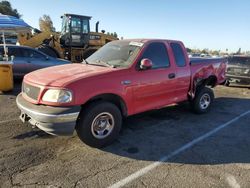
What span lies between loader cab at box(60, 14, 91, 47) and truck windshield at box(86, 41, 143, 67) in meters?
11.4

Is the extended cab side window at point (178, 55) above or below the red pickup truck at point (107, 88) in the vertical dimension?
above

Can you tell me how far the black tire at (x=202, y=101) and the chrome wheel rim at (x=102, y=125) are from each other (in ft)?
9.50

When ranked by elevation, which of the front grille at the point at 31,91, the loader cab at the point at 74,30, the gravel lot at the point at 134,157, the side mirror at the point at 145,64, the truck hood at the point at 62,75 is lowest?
the gravel lot at the point at 134,157

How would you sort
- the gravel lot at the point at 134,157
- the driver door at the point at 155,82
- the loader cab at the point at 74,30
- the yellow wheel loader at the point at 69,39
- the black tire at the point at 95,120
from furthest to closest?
the loader cab at the point at 74,30 → the yellow wheel loader at the point at 69,39 → the driver door at the point at 155,82 → the black tire at the point at 95,120 → the gravel lot at the point at 134,157

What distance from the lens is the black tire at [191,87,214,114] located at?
6.54 m

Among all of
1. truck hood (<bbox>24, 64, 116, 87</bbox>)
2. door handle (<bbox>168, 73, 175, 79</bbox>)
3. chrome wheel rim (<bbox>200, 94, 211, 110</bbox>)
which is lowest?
chrome wheel rim (<bbox>200, 94, 211, 110</bbox>)

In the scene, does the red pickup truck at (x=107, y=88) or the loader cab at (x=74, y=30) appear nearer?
the red pickup truck at (x=107, y=88)

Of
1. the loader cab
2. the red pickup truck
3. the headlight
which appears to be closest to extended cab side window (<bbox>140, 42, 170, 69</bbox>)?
the red pickup truck

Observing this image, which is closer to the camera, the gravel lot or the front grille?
the gravel lot

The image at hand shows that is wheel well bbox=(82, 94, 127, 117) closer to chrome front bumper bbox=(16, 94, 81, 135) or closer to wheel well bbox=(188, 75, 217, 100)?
chrome front bumper bbox=(16, 94, 81, 135)

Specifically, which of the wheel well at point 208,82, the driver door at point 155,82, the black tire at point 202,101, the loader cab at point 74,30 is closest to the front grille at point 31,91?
the driver door at point 155,82

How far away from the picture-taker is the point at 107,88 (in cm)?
428

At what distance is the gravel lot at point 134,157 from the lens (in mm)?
3463

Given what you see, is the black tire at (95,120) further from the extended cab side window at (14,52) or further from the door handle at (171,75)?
the extended cab side window at (14,52)
